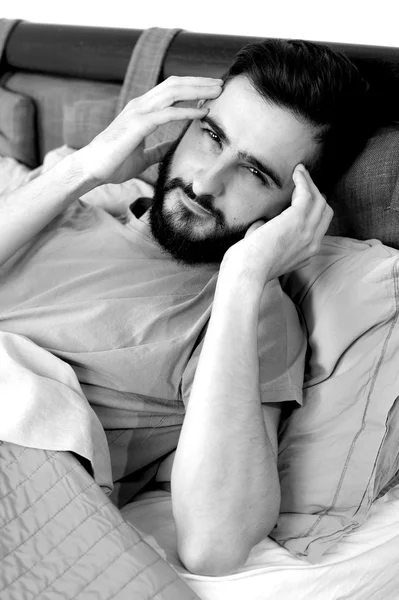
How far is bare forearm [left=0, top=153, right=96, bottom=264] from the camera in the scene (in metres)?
1.26

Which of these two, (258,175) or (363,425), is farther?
(258,175)

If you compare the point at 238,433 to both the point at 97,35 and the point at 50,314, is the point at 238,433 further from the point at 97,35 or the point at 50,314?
the point at 97,35

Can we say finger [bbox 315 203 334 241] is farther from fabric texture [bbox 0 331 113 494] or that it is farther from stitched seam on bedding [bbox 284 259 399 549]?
fabric texture [bbox 0 331 113 494]

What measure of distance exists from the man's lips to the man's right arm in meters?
0.14

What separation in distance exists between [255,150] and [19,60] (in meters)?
1.35

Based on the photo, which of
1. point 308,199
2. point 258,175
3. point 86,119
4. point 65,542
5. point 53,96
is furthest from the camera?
point 53,96

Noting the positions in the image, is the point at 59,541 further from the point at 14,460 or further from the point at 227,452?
the point at 227,452

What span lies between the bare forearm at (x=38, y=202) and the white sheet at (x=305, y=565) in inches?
21.3

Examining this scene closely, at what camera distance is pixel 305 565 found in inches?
39.4

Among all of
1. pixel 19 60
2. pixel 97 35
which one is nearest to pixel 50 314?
pixel 97 35

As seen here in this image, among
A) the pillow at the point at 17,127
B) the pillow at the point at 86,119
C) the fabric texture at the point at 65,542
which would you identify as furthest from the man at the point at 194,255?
the pillow at the point at 17,127

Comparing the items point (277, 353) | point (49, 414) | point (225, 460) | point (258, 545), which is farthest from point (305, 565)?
point (49, 414)

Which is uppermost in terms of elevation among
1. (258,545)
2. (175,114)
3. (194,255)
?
(175,114)

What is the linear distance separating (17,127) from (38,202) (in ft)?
3.07
